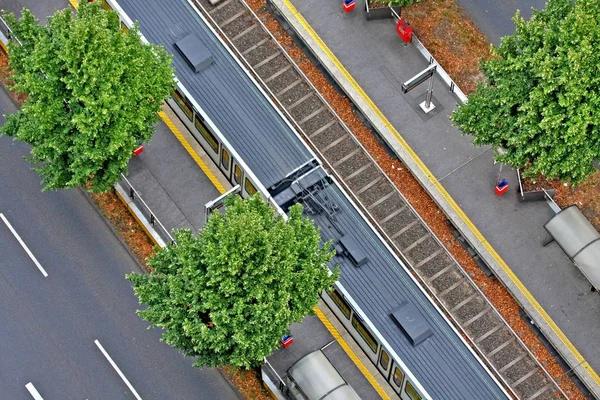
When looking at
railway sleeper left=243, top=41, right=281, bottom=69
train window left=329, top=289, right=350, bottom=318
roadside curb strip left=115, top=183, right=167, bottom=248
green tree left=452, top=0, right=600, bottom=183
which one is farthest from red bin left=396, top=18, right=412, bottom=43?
roadside curb strip left=115, top=183, right=167, bottom=248

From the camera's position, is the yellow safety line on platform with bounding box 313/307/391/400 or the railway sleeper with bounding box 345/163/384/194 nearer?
the yellow safety line on platform with bounding box 313/307/391/400

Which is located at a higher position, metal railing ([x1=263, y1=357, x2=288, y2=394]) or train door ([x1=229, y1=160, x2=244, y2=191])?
train door ([x1=229, y1=160, x2=244, y2=191])

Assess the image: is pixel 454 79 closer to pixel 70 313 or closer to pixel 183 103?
pixel 183 103

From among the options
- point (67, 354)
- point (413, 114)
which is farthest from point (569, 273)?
point (67, 354)

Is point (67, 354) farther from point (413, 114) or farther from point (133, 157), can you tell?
point (413, 114)

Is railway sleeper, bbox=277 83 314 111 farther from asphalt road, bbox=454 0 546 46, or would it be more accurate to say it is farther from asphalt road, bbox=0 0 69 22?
asphalt road, bbox=0 0 69 22

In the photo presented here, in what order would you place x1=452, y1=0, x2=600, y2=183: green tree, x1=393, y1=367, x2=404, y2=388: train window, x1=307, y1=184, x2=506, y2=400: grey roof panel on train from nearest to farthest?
x1=452, y1=0, x2=600, y2=183: green tree → x1=307, y1=184, x2=506, y2=400: grey roof panel on train → x1=393, y1=367, x2=404, y2=388: train window

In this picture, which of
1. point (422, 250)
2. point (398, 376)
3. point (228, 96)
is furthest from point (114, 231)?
point (398, 376)
